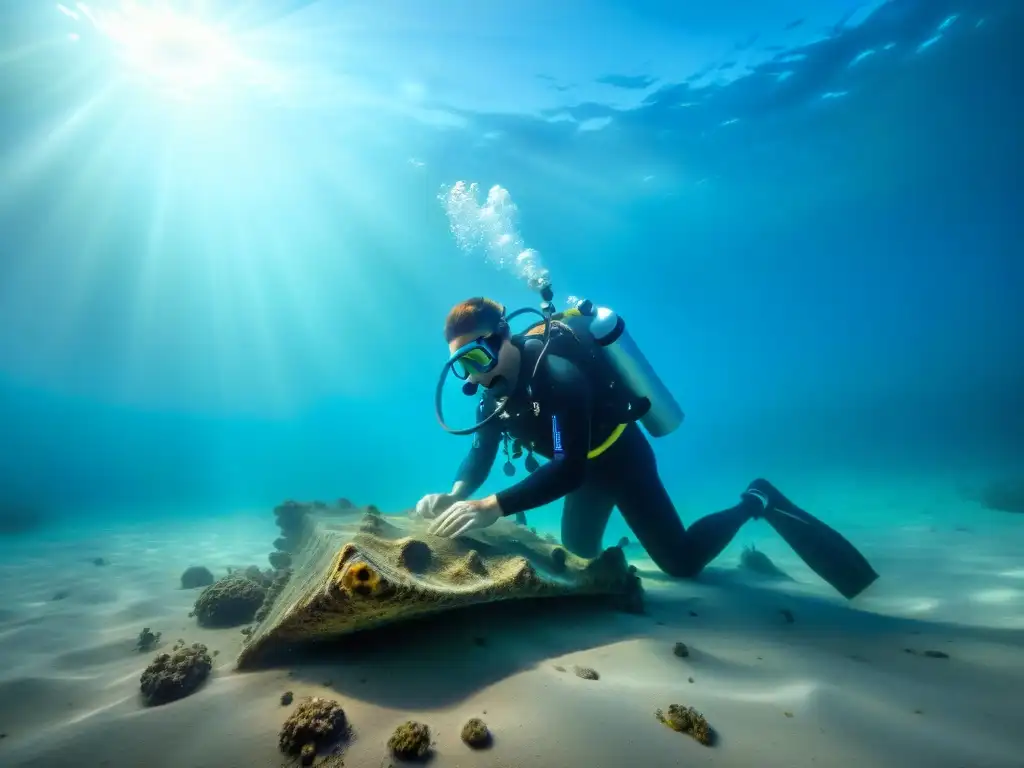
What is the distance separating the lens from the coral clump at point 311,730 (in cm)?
170

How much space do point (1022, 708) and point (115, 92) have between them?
31293 millimetres

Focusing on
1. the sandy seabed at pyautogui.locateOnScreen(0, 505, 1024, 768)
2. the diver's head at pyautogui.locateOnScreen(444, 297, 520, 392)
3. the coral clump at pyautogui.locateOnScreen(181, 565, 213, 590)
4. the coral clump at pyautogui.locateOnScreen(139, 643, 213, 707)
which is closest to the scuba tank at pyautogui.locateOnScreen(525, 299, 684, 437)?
the diver's head at pyautogui.locateOnScreen(444, 297, 520, 392)

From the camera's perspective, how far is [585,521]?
612cm

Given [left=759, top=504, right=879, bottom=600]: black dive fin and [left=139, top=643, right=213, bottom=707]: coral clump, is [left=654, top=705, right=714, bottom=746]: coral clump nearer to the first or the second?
[left=139, top=643, right=213, bottom=707]: coral clump

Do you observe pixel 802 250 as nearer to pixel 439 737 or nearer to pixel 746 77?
pixel 746 77

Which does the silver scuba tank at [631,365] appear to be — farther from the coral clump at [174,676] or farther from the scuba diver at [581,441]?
the coral clump at [174,676]

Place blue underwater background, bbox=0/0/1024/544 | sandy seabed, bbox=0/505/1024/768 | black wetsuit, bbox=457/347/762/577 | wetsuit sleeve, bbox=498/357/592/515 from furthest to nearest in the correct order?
blue underwater background, bbox=0/0/1024/544 < black wetsuit, bbox=457/347/762/577 < wetsuit sleeve, bbox=498/357/592/515 < sandy seabed, bbox=0/505/1024/768

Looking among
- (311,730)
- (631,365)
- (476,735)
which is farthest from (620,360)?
(311,730)

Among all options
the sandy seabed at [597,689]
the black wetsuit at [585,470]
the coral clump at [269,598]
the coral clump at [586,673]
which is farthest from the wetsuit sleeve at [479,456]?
the coral clump at [586,673]

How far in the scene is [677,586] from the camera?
15.9 ft

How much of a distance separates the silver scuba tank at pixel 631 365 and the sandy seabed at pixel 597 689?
2239mm

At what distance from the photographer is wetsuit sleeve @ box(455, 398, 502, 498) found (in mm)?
4871

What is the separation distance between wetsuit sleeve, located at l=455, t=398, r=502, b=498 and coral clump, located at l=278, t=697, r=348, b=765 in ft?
10.1

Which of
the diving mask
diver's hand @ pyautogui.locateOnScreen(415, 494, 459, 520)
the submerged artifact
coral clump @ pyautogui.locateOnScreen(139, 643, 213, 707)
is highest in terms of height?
the diving mask
